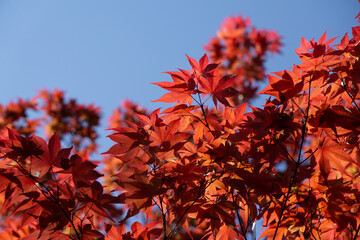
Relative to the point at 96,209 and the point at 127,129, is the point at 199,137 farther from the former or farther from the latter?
the point at 96,209

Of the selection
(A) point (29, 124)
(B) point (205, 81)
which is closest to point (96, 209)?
(B) point (205, 81)

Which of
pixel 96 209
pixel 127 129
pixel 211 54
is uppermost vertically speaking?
pixel 211 54

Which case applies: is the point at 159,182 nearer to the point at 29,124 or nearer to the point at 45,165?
the point at 45,165

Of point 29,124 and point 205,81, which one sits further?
point 29,124

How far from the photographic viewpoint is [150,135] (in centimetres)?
99

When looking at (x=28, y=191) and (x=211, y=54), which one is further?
(x=211, y=54)

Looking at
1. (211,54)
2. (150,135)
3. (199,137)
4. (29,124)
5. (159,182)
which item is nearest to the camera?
(159,182)

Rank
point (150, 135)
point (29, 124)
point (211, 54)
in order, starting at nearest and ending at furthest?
point (150, 135) → point (29, 124) → point (211, 54)

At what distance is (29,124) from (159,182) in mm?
6888

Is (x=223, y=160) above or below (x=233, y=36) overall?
below

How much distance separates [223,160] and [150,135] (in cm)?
28

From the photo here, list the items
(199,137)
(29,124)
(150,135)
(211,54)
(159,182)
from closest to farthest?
(159,182) < (150,135) < (199,137) < (29,124) < (211,54)

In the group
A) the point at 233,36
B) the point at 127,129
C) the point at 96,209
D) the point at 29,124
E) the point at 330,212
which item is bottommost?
the point at 96,209

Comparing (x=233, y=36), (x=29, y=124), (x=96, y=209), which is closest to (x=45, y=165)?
(x=96, y=209)
